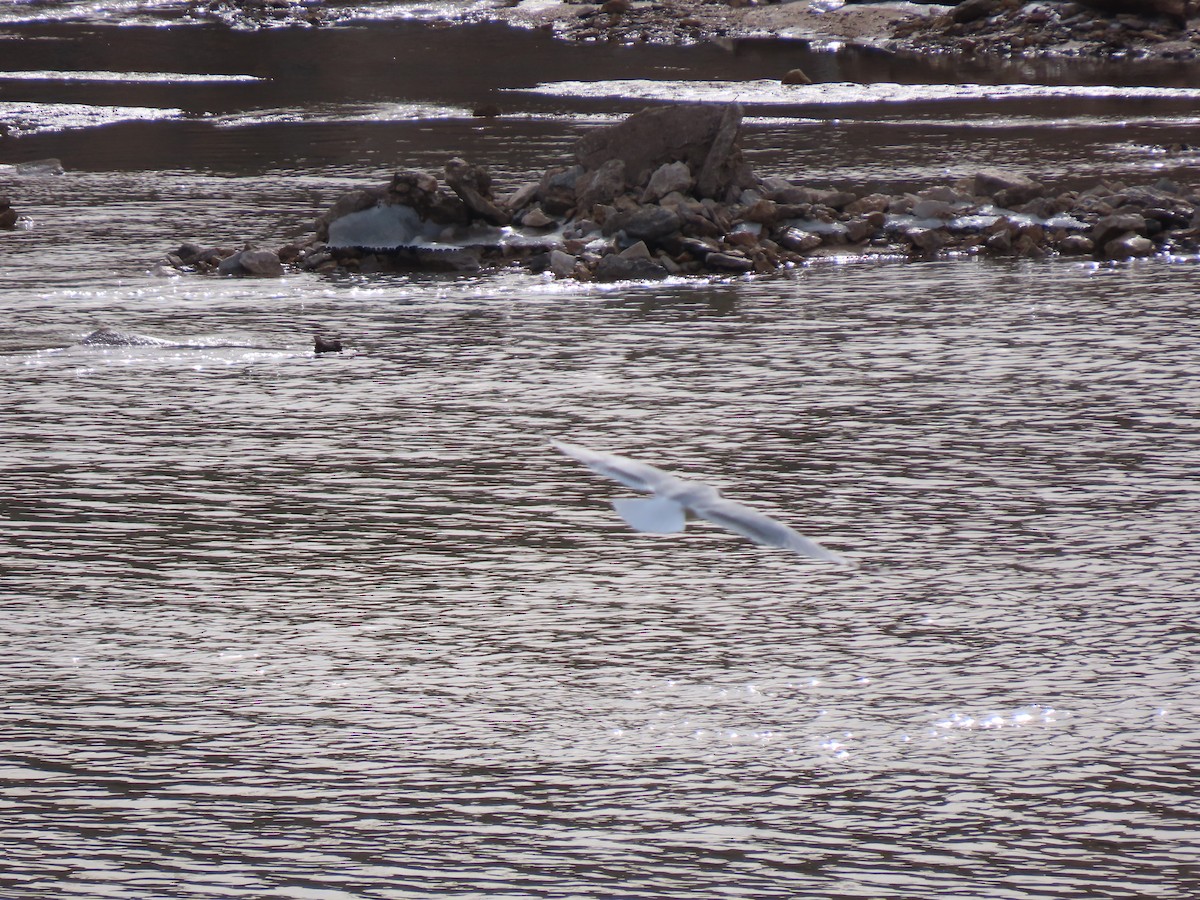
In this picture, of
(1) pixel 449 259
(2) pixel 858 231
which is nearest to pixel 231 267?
(1) pixel 449 259

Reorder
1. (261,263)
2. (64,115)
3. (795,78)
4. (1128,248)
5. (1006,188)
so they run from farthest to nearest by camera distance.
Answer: (795,78), (64,115), (1006,188), (261,263), (1128,248)

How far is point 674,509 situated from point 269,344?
25.0ft

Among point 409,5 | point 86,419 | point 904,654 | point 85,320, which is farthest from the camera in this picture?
point 409,5

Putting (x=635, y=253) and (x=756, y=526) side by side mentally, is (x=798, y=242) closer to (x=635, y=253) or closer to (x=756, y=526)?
(x=635, y=253)

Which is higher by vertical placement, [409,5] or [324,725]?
[409,5]

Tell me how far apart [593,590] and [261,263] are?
9.14m

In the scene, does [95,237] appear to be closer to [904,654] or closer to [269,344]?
[269,344]

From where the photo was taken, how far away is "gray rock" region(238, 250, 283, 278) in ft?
54.1

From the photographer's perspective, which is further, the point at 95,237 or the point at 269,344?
the point at 95,237

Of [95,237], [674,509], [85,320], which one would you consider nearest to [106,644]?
[674,509]

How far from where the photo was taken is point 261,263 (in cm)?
1653

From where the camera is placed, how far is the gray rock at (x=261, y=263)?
1650 centimetres

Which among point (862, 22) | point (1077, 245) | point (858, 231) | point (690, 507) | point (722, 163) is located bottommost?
point (1077, 245)

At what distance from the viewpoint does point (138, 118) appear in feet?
102
